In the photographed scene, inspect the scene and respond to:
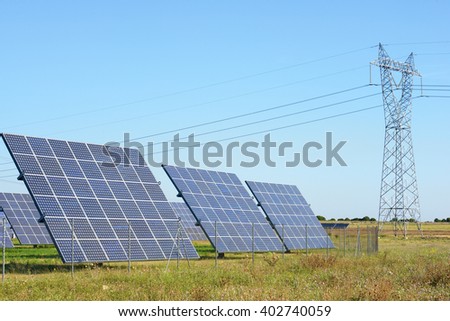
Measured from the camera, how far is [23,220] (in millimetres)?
55344

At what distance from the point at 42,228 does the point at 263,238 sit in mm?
22817

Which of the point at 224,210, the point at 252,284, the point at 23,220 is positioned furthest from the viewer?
the point at 23,220

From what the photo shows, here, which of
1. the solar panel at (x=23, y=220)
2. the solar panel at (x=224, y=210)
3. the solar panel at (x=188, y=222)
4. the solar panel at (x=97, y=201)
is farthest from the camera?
the solar panel at (x=188, y=222)

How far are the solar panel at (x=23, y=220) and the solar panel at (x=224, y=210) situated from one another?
696 inches

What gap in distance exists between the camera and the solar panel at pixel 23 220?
5372 cm

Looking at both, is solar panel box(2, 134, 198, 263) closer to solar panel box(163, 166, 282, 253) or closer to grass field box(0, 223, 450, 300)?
grass field box(0, 223, 450, 300)

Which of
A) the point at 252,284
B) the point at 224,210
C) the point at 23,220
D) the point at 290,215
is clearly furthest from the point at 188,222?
the point at 252,284

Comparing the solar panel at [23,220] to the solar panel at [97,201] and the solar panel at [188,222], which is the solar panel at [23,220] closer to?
the solar panel at [188,222]

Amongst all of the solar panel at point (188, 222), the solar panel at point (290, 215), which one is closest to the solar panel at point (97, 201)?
the solar panel at point (290, 215)

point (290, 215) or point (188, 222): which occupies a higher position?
point (290, 215)

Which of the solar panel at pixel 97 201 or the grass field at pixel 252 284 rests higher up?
the solar panel at pixel 97 201

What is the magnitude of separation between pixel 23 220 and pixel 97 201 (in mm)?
28981

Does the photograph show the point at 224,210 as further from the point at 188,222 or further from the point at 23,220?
the point at 188,222
